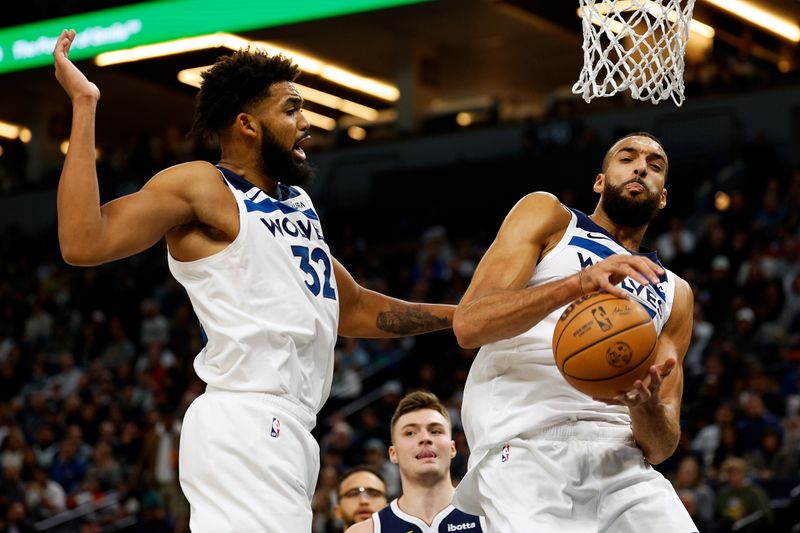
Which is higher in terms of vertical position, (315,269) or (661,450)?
(315,269)

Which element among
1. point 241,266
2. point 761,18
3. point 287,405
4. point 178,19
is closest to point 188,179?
point 241,266

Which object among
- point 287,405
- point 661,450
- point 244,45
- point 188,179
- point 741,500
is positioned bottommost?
point 741,500

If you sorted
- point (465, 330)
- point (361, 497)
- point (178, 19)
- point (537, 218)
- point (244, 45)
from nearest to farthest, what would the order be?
point (465, 330) → point (537, 218) → point (361, 497) → point (178, 19) → point (244, 45)

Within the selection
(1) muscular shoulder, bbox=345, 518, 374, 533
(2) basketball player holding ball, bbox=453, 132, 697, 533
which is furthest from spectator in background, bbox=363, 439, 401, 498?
(2) basketball player holding ball, bbox=453, 132, 697, 533

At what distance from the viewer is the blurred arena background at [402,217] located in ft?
39.1

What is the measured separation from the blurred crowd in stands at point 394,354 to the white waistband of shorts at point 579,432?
536cm

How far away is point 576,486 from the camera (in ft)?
13.9

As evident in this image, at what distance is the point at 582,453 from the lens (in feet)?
13.9

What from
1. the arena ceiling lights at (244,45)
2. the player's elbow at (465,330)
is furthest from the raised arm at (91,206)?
the arena ceiling lights at (244,45)

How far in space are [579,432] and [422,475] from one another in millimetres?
1822

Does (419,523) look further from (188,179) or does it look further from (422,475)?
(188,179)

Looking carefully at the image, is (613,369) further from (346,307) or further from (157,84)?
(157,84)

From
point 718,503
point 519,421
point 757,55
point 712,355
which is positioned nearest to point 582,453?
point 519,421

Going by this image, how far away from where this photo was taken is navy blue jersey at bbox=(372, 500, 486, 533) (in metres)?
5.96
